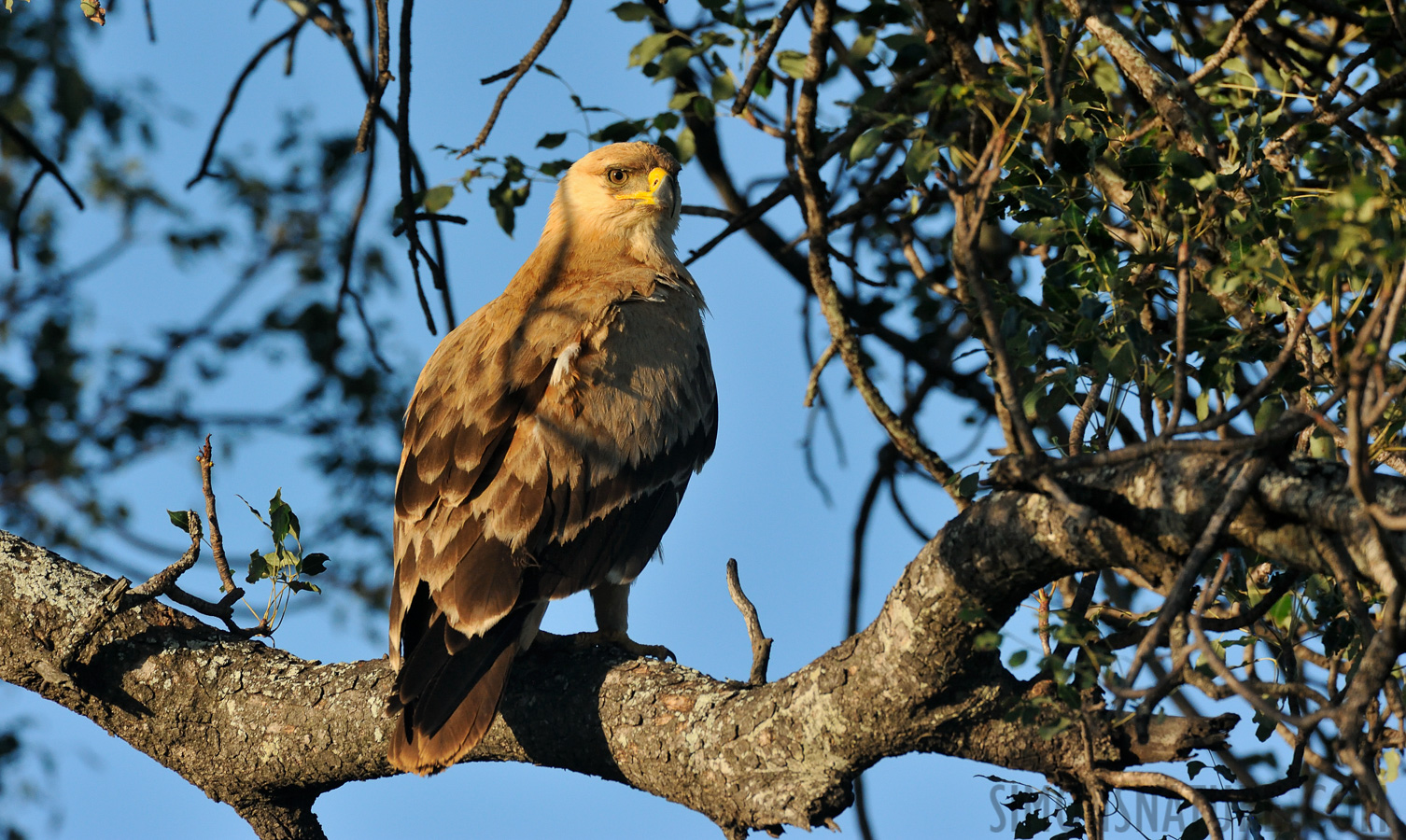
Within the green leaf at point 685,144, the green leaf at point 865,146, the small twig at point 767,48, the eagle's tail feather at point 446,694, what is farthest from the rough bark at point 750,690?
the green leaf at point 685,144

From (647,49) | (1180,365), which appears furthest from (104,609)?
(1180,365)

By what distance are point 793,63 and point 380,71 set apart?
1083mm

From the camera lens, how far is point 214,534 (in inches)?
106

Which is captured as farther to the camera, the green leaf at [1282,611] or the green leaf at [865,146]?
the green leaf at [1282,611]

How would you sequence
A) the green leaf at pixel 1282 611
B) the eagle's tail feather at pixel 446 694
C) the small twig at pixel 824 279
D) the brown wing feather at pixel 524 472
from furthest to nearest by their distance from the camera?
1. the small twig at pixel 824 279
2. the brown wing feather at pixel 524 472
3. the eagle's tail feather at pixel 446 694
4. the green leaf at pixel 1282 611

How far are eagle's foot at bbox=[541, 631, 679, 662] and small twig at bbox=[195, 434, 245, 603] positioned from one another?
2.95ft

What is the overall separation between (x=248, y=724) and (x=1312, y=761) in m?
2.54

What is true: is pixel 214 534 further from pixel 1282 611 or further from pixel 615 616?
pixel 1282 611

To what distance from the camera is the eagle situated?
9.65 ft

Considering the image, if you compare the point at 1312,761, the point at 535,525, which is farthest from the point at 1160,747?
the point at 535,525

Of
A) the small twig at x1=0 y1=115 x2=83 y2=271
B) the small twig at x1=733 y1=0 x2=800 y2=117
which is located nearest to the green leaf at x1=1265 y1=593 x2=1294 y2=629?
the small twig at x1=733 y1=0 x2=800 y2=117

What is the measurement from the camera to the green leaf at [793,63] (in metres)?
3.03

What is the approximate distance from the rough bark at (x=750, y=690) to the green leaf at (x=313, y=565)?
1.19 ft

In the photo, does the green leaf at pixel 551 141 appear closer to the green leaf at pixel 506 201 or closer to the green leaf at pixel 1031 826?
the green leaf at pixel 506 201
